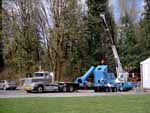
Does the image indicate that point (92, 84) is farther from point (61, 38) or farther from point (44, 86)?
point (61, 38)

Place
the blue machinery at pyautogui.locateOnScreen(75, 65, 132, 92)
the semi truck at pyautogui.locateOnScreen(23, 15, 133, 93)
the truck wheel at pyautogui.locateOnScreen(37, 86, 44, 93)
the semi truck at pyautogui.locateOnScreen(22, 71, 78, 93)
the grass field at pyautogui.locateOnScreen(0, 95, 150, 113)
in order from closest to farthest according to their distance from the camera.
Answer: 1. the grass field at pyautogui.locateOnScreen(0, 95, 150, 113)
2. the truck wheel at pyautogui.locateOnScreen(37, 86, 44, 93)
3. the semi truck at pyautogui.locateOnScreen(22, 71, 78, 93)
4. the semi truck at pyautogui.locateOnScreen(23, 15, 133, 93)
5. the blue machinery at pyautogui.locateOnScreen(75, 65, 132, 92)

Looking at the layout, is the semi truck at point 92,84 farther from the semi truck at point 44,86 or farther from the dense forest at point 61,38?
the dense forest at point 61,38

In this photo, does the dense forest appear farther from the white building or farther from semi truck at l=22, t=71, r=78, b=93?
the white building

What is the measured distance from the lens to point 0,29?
57500 millimetres

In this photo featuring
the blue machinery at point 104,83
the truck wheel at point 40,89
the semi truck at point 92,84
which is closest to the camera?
the truck wheel at point 40,89

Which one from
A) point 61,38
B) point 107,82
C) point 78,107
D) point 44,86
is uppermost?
point 61,38

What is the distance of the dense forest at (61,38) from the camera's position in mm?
57281

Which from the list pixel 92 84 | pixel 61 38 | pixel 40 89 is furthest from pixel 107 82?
pixel 61 38

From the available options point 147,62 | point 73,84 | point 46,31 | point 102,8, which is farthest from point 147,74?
point 102,8

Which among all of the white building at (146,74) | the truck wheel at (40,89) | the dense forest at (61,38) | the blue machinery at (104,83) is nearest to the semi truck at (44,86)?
the truck wheel at (40,89)

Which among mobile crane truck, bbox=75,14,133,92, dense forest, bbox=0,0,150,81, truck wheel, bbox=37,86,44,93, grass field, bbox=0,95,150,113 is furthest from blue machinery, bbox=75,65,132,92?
grass field, bbox=0,95,150,113

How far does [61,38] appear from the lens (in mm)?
56719

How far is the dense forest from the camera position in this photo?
57.3 metres

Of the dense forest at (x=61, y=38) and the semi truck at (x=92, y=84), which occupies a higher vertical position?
the dense forest at (x=61, y=38)
